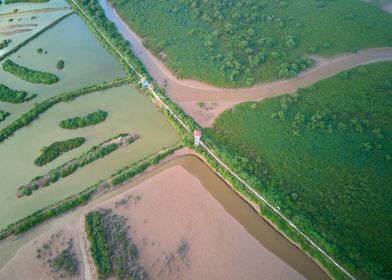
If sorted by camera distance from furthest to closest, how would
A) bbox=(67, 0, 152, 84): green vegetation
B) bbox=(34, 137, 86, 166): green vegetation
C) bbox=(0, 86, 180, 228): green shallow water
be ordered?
bbox=(67, 0, 152, 84): green vegetation
bbox=(34, 137, 86, 166): green vegetation
bbox=(0, 86, 180, 228): green shallow water

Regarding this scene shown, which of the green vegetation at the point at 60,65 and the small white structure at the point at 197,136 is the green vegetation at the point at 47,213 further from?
the green vegetation at the point at 60,65

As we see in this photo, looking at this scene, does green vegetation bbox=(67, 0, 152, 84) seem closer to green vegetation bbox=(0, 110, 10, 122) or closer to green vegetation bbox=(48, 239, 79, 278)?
green vegetation bbox=(0, 110, 10, 122)

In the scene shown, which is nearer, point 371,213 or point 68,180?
point 371,213

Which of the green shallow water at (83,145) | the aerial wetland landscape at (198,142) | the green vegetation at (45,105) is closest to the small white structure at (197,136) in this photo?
the aerial wetland landscape at (198,142)

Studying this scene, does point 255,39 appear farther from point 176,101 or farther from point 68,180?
point 68,180

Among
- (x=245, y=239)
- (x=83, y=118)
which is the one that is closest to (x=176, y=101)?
(x=83, y=118)

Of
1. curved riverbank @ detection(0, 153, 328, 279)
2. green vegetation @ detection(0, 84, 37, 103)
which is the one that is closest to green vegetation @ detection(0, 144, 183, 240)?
curved riverbank @ detection(0, 153, 328, 279)

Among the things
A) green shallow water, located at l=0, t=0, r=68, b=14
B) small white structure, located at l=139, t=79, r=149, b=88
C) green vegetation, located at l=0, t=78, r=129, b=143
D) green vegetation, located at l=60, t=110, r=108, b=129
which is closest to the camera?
green vegetation, located at l=0, t=78, r=129, b=143

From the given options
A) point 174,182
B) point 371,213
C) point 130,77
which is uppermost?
point 130,77

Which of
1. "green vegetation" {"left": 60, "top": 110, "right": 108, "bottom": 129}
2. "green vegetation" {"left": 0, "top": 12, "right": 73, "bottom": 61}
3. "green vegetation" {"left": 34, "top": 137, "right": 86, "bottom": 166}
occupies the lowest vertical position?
"green vegetation" {"left": 34, "top": 137, "right": 86, "bottom": 166}
